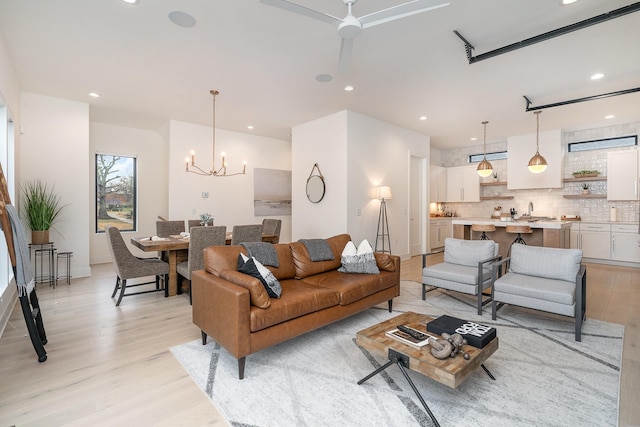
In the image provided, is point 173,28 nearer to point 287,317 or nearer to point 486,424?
point 287,317

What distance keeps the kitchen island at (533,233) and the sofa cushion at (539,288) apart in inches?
89.8

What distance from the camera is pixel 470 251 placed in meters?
4.05

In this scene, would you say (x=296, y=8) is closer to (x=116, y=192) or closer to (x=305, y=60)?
(x=305, y=60)

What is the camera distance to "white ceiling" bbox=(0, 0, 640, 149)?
2.79m

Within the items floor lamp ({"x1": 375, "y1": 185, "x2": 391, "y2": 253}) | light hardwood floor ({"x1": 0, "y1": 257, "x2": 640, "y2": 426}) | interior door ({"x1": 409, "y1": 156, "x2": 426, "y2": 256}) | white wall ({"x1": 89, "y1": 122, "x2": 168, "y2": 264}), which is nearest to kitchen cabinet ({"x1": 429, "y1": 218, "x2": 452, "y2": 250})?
interior door ({"x1": 409, "y1": 156, "x2": 426, "y2": 256})

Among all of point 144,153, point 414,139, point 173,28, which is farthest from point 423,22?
point 144,153

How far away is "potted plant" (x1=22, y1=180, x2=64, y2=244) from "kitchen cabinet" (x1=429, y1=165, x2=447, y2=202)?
314 inches

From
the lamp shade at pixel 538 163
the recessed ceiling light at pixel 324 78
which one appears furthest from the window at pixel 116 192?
the lamp shade at pixel 538 163

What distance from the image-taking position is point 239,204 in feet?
23.6

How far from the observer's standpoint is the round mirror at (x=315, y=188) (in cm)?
607

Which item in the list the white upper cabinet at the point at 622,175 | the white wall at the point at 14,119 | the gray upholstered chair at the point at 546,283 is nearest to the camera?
Result: the gray upholstered chair at the point at 546,283

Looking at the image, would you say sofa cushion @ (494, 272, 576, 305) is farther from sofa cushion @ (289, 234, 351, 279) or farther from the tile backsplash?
the tile backsplash

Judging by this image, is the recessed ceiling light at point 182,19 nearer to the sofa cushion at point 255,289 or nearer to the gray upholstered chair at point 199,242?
the gray upholstered chair at point 199,242

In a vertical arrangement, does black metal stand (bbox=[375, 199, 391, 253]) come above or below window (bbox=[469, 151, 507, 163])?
below
